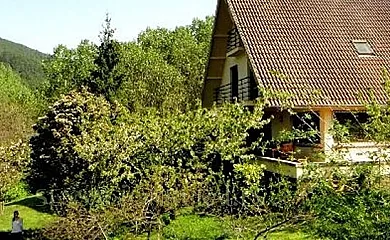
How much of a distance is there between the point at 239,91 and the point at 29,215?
10.3 meters

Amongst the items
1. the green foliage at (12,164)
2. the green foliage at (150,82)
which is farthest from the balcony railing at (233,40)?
the green foliage at (12,164)

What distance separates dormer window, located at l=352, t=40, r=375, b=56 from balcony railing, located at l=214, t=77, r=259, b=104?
4431 mm

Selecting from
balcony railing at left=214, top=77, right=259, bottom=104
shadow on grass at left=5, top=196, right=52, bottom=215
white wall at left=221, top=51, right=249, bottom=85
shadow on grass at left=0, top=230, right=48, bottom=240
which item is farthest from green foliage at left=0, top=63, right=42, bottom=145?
shadow on grass at left=0, top=230, right=48, bottom=240

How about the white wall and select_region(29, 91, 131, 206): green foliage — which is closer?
select_region(29, 91, 131, 206): green foliage

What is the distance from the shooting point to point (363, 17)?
2638 cm

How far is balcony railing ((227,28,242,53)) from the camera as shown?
25172 mm

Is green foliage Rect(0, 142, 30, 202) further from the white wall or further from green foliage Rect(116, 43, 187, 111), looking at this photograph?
the white wall

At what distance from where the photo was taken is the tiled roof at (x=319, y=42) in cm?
2236

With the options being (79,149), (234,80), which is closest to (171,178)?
(79,149)

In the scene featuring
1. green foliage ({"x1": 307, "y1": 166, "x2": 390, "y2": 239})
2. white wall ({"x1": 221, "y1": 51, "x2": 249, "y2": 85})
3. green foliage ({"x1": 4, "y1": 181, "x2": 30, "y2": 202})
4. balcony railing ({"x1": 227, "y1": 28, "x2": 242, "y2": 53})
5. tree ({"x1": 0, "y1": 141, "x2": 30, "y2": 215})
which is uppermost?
balcony railing ({"x1": 227, "y1": 28, "x2": 242, "y2": 53})

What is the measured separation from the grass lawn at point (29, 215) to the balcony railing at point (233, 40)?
10117mm

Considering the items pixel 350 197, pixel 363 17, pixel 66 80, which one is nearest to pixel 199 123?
pixel 350 197

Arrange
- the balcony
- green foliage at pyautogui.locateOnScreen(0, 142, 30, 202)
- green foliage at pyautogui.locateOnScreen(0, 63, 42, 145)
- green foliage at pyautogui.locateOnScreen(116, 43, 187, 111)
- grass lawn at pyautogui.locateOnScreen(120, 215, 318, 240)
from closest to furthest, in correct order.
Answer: grass lawn at pyautogui.locateOnScreen(120, 215, 318, 240)
the balcony
green foliage at pyautogui.locateOnScreen(0, 142, 30, 202)
green foliage at pyautogui.locateOnScreen(116, 43, 187, 111)
green foliage at pyautogui.locateOnScreen(0, 63, 42, 145)

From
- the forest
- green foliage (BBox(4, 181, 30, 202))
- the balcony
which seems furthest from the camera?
green foliage (BBox(4, 181, 30, 202))
